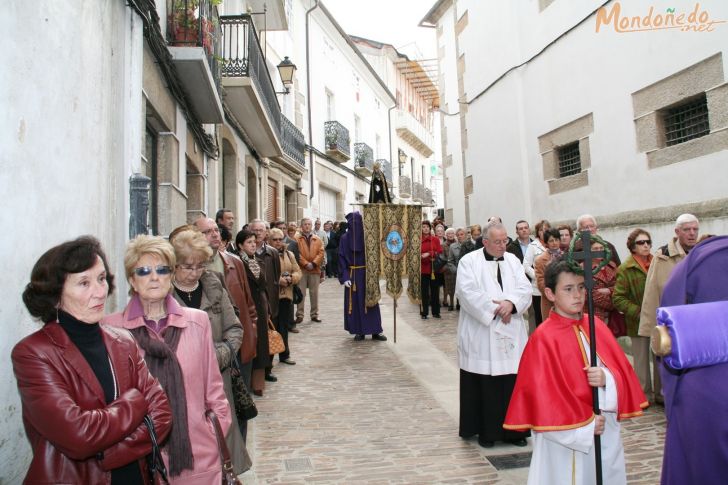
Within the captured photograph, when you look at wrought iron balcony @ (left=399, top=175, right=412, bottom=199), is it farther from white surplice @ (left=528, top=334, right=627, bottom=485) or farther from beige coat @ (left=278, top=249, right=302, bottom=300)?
white surplice @ (left=528, top=334, right=627, bottom=485)

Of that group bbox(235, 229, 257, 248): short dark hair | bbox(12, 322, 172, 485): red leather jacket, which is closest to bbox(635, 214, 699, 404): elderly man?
bbox(235, 229, 257, 248): short dark hair

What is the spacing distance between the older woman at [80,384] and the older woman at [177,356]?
27 centimetres

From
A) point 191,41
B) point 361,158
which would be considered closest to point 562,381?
point 191,41

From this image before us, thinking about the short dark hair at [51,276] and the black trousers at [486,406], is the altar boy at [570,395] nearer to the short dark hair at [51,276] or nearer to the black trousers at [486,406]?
the black trousers at [486,406]

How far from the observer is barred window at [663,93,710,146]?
7105 millimetres

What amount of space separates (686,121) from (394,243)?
14.6 feet

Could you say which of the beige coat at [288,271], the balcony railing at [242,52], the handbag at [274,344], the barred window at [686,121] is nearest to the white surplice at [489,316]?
the handbag at [274,344]

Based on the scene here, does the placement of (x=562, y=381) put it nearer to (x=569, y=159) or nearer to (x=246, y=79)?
(x=569, y=159)

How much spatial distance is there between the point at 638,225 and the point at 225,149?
8.43m

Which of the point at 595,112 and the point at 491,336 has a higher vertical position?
the point at 595,112

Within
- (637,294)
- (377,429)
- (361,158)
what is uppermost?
(361,158)

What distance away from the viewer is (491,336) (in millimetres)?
4562

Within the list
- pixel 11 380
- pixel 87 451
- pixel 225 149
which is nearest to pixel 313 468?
pixel 11 380

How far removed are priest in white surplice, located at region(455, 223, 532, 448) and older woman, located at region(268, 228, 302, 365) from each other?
324cm
